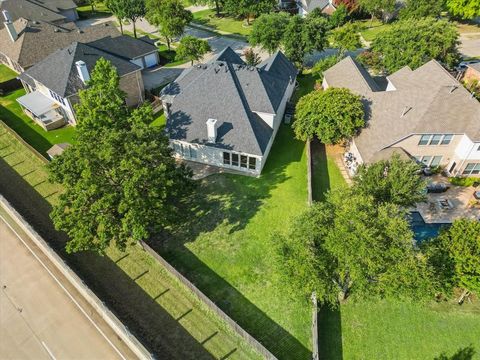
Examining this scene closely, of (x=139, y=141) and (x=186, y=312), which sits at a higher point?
(x=139, y=141)

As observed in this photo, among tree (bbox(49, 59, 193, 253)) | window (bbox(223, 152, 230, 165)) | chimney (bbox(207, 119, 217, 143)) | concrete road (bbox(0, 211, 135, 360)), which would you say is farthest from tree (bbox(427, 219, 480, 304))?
concrete road (bbox(0, 211, 135, 360))

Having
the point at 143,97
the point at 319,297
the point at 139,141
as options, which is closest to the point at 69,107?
the point at 143,97

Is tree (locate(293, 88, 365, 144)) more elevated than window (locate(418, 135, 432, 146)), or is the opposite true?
tree (locate(293, 88, 365, 144))

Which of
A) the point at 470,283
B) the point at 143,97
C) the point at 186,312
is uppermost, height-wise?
the point at 143,97

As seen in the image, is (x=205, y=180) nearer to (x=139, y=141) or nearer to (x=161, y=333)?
(x=139, y=141)

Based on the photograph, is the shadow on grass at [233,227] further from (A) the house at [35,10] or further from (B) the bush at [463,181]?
(A) the house at [35,10]

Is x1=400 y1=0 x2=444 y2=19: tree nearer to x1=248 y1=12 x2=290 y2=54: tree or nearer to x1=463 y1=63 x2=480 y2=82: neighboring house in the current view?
x1=463 y1=63 x2=480 y2=82: neighboring house

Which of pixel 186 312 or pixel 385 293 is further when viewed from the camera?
pixel 186 312
